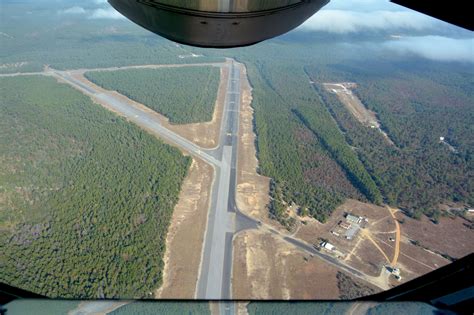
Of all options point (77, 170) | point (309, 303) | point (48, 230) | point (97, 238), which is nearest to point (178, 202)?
point (97, 238)

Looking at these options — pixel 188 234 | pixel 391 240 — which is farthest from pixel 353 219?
pixel 188 234

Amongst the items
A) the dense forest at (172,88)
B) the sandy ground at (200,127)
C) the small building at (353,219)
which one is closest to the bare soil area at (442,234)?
the small building at (353,219)

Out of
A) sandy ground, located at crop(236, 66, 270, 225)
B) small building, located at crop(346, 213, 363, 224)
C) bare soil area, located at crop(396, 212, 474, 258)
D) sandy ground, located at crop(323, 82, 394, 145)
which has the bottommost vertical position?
bare soil area, located at crop(396, 212, 474, 258)

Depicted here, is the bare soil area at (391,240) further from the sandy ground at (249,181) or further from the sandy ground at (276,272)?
the sandy ground at (249,181)

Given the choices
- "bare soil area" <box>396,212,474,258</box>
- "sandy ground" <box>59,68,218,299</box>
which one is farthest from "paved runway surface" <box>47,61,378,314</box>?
"bare soil area" <box>396,212,474,258</box>

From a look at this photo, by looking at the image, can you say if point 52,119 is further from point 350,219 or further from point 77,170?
point 350,219

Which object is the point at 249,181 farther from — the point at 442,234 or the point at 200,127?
the point at 442,234

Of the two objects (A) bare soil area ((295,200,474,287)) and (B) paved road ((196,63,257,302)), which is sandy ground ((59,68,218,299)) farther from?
(A) bare soil area ((295,200,474,287))
